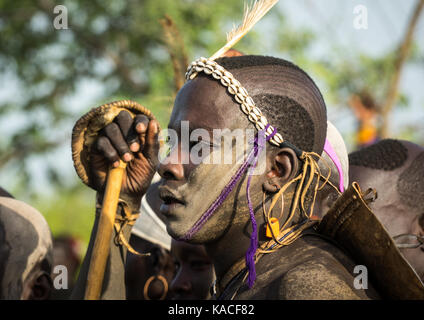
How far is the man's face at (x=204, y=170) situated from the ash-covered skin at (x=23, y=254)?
3.98 ft

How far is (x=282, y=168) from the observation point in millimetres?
3070

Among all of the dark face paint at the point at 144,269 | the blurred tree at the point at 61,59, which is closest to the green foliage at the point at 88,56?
the blurred tree at the point at 61,59

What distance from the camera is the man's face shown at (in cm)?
301

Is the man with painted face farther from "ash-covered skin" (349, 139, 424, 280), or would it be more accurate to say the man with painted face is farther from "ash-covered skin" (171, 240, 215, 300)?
"ash-covered skin" (171, 240, 215, 300)

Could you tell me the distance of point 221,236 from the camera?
3.06 m

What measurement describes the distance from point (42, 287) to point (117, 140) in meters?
1.02

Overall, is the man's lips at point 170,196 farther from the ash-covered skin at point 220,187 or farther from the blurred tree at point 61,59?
the blurred tree at point 61,59

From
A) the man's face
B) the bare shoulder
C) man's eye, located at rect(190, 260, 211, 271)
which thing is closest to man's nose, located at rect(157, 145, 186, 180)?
the man's face

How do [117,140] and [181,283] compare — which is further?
[181,283]

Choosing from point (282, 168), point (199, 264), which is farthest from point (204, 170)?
point (199, 264)

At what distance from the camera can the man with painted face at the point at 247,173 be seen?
299 centimetres

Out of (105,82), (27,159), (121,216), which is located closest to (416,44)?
(105,82)

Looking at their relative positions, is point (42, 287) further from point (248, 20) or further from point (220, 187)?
point (248, 20)

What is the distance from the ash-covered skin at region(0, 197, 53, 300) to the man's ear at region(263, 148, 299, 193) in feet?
5.42
